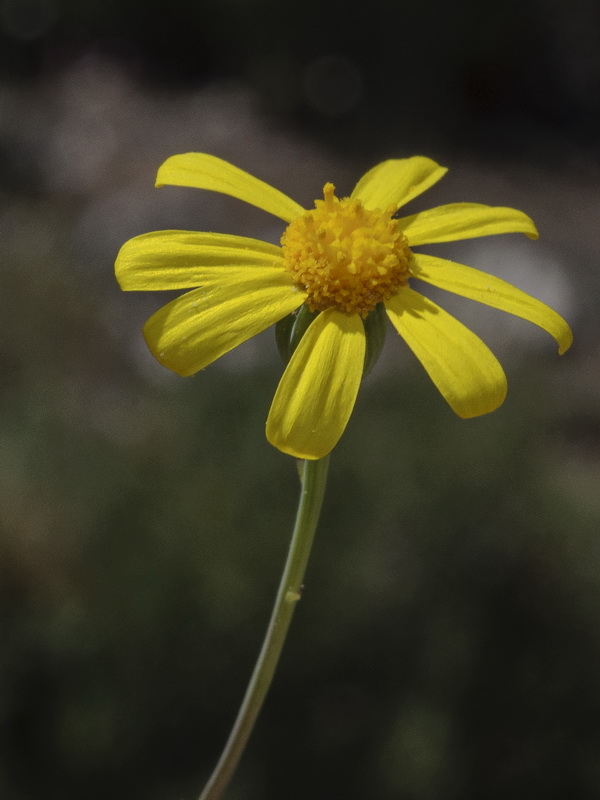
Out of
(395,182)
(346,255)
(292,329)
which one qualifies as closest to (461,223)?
(395,182)

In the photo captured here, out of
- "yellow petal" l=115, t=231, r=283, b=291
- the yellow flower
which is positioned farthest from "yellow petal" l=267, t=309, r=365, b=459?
"yellow petal" l=115, t=231, r=283, b=291

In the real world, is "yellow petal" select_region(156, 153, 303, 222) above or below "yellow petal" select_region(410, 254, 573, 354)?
above

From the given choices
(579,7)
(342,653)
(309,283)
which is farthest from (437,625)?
(579,7)

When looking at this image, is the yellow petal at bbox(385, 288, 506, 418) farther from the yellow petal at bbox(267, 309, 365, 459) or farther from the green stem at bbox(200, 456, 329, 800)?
the green stem at bbox(200, 456, 329, 800)

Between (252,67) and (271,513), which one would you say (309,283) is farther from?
(252,67)

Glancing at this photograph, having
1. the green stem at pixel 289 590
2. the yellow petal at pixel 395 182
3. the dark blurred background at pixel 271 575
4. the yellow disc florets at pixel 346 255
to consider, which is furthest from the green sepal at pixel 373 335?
the dark blurred background at pixel 271 575

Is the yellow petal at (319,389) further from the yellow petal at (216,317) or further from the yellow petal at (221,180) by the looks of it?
the yellow petal at (221,180)
